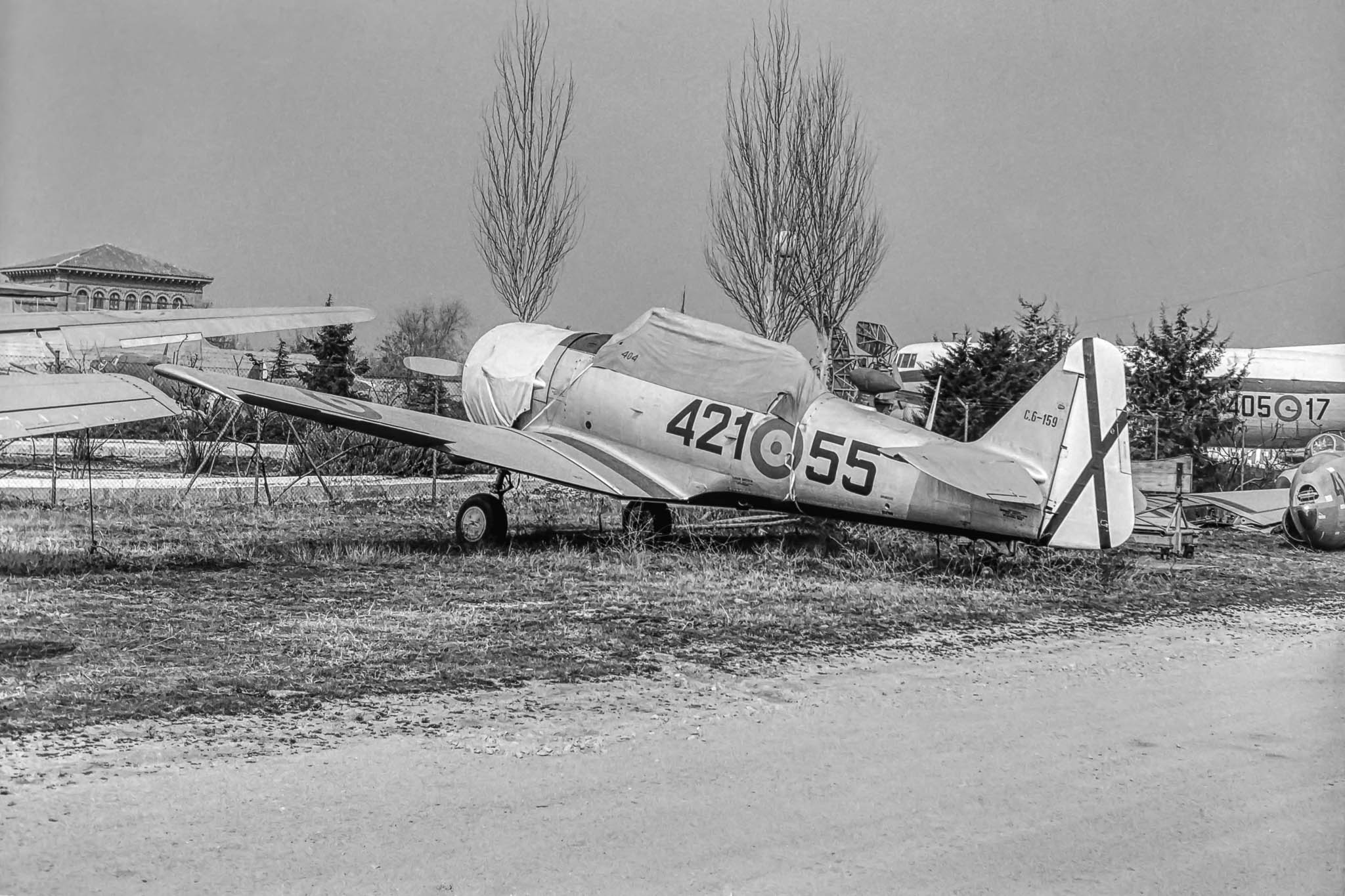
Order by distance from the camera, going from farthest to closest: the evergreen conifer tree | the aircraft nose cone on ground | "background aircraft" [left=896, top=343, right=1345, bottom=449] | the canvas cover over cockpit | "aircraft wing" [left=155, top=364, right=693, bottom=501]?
1. "background aircraft" [left=896, top=343, right=1345, bottom=449]
2. the evergreen conifer tree
3. the aircraft nose cone on ground
4. the canvas cover over cockpit
5. "aircraft wing" [left=155, top=364, right=693, bottom=501]

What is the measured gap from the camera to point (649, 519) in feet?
41.2

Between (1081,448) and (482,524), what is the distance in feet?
17.6

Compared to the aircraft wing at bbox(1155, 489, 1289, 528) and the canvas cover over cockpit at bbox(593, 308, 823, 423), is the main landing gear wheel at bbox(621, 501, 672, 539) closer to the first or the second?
the canvas cover over cockpit at bbox(593, 308, 823, 423)

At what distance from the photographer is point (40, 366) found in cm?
1869

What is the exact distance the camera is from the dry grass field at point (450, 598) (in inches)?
231

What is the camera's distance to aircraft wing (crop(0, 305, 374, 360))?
7.11 metres

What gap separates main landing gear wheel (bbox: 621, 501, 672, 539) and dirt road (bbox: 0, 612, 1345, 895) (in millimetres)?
6189

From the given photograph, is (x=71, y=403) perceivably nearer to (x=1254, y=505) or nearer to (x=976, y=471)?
(x=976, y=471)

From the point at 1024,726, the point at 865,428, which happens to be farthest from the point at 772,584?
the point at 1024,726

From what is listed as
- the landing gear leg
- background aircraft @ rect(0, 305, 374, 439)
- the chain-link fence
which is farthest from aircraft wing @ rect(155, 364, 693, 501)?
the chain-link fence

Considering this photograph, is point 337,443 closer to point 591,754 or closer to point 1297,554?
point 1297,554

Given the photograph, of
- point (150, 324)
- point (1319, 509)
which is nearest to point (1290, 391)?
point (1319, 509)

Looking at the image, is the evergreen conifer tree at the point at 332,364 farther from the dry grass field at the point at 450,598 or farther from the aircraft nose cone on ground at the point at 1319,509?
the aircraft nose cone on ground at the point at 1319,509

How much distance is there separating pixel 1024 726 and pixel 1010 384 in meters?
14.4
